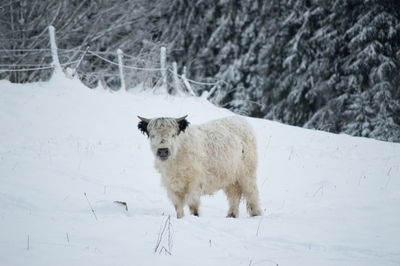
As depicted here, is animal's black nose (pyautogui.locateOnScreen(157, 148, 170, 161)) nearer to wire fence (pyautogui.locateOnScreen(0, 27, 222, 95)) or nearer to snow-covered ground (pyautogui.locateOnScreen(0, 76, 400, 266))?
snow-covered ground (pyautogui.locateOnScreen(0, 76, 400, 266))

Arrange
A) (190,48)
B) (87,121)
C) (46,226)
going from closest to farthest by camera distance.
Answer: (46,226) < (87,121) < (190,48)

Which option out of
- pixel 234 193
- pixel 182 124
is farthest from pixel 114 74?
pixel 182 124

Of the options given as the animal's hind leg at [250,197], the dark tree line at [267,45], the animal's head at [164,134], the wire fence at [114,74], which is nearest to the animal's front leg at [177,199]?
the animal's head at [164,134]

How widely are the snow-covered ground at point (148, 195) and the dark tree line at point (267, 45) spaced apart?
3.51 meters

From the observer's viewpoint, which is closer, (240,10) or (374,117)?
(374,117)

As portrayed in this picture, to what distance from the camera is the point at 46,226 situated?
3744 mm

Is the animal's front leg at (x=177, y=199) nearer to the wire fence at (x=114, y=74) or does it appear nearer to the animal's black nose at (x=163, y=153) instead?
the animal's black nose at (x=163, y=153)

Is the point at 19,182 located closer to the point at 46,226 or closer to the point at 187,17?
the point at 46,226

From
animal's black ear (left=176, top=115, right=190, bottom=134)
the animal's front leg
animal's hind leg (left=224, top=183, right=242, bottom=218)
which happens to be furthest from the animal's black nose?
animal's hind leg (left=224, top=183, right=242, bottom=218)

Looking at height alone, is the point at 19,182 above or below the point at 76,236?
below

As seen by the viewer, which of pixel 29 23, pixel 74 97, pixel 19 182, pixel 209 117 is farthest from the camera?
pixel 29 23

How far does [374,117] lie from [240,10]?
30.6ft

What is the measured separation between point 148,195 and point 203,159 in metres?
1.64

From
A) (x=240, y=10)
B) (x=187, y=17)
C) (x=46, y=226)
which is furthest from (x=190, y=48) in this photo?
(x=46, y=226)
